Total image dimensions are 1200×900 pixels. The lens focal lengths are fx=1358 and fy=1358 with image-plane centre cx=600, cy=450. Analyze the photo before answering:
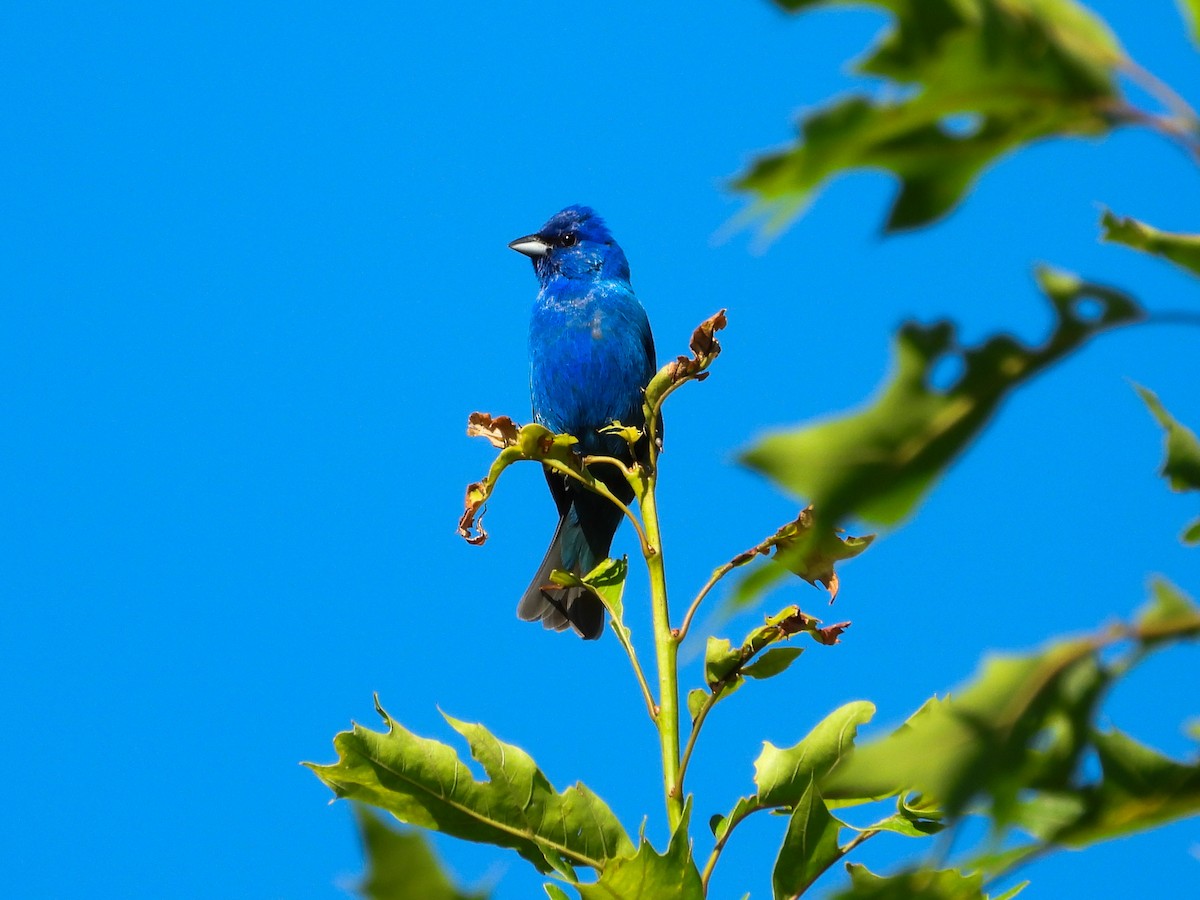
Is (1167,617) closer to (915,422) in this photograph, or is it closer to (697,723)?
(915,422)

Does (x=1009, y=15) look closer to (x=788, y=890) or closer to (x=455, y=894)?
(x=455, y=894)

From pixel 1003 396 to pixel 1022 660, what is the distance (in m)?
0.22

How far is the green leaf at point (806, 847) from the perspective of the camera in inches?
77.2

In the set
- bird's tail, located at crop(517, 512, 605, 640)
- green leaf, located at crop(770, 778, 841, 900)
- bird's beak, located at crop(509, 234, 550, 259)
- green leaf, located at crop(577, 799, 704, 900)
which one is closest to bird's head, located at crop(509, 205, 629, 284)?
bird's beak, located at crop(509, 234, 550, 259)

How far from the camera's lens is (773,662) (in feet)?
7.76

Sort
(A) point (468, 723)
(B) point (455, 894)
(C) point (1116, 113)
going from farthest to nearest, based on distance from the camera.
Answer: (A) point (468, 723)
(C) point (1116, 113)
(B) point (455, 894)

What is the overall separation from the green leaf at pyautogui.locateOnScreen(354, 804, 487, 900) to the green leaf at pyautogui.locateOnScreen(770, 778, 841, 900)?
41.5 inches

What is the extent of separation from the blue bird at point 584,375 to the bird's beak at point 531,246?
0.05 ft

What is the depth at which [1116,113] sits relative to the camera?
110cm

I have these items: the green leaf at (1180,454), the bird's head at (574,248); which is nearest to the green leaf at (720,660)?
the green leaf at (1180,454)

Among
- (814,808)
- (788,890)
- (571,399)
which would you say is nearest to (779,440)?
(814,808)

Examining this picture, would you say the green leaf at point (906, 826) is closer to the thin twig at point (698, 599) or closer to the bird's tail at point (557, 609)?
the thin twig at point (698, 599)

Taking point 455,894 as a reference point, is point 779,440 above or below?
above

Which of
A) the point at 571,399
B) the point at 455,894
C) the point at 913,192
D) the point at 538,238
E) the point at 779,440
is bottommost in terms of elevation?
the point at 455,894
